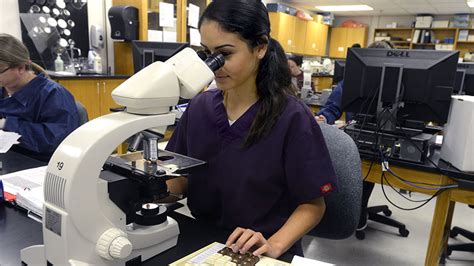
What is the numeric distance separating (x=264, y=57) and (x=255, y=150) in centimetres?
28

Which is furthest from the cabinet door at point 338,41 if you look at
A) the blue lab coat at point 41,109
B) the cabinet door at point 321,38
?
the blue lab coat at point 41,109

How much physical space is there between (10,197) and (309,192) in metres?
0.81

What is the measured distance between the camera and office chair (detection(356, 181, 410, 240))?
240 cm

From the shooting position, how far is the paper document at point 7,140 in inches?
54.8

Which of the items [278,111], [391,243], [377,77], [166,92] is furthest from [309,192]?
[391,243]

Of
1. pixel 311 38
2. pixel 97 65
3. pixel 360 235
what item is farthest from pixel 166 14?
pixel 311 38

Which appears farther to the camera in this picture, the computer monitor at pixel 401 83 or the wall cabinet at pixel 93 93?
the wall cabinet at pixel 93 93

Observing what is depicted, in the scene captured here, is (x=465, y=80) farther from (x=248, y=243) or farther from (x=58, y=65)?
(x=58, y=65)

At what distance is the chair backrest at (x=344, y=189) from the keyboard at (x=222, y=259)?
0.49 metres

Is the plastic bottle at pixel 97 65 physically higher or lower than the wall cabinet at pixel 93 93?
higher

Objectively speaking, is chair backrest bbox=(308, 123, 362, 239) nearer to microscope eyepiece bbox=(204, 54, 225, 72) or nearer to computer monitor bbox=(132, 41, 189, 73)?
microscope eyepiece bbox=(204, 54, 225, 72)

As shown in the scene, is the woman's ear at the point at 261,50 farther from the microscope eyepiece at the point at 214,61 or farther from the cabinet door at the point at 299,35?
the cabinet door at the point at 299,35

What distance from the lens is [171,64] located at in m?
0.73

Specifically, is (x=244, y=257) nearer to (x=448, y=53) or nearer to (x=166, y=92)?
(x=166, y=92)
